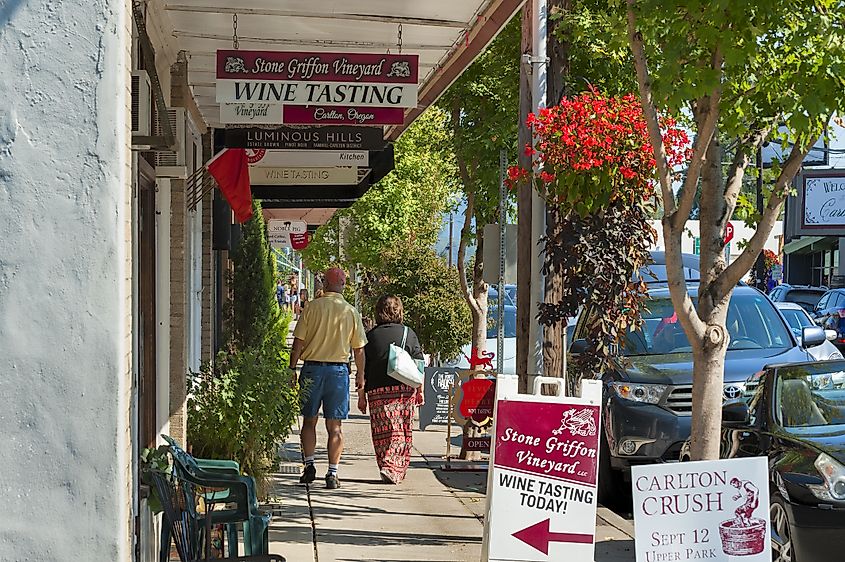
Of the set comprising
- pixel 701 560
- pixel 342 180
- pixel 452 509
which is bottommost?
pixel 452 509

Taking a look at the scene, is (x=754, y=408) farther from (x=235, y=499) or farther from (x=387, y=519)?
(x=235, y=499)

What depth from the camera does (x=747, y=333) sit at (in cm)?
1220

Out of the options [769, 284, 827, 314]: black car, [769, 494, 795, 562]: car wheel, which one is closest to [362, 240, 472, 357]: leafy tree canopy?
[769, 494, 795, 562]: car wheel

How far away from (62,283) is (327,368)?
6.59 m

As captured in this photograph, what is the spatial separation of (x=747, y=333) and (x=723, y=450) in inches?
153

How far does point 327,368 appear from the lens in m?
11.1

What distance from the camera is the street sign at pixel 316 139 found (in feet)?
39.4

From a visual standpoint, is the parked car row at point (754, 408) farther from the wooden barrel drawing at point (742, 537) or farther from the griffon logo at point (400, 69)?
the griffon logo at point (400, 69)

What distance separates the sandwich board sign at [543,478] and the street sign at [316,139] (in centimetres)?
628

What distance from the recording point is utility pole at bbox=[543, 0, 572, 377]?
28.7 ft

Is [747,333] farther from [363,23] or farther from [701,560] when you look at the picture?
[701,560]

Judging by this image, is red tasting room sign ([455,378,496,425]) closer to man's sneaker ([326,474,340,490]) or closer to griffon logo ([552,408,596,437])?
man's sneaker ([326,474,340,490])

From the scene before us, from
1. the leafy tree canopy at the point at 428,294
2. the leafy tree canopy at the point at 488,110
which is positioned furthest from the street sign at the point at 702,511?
the leafy tree canopy at the point at 428,294

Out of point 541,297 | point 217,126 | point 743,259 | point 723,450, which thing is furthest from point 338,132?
point 743,259
